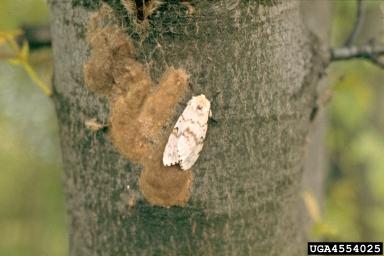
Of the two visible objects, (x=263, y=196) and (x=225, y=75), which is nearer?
(x=225, y=75)

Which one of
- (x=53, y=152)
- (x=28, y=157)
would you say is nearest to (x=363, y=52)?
(x=53, y=152)

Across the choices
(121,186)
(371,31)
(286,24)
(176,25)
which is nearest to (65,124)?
(121,186)

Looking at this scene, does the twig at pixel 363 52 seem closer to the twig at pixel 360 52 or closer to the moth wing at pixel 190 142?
the twig at pixel 360 52

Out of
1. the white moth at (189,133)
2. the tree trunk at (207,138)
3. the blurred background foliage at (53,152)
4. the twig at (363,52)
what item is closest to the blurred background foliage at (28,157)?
the blurred background foliage at (53,152)

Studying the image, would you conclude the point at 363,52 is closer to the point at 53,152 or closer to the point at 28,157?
the point at 53,152

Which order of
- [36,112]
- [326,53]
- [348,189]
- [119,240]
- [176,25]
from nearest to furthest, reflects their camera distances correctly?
[176,25], [119,240], [326,53], [36,112], [348,189]

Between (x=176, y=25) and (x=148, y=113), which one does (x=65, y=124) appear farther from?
(x=176, y=25)

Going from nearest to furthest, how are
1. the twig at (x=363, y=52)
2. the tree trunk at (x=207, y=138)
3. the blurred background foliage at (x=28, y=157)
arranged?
the tree trunk at (x=207, y=138) → the twig at (x=363, y=52) → the blurred background foliage at (x=28, y=157)

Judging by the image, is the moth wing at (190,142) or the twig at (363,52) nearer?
the moth wing at (190,142)
